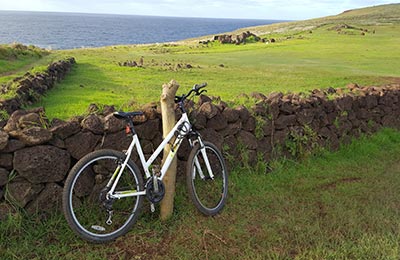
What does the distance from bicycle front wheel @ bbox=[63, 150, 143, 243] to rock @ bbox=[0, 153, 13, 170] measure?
0.79 metres

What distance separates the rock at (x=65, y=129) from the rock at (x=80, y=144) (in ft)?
0.19

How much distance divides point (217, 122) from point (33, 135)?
3064 millimetres

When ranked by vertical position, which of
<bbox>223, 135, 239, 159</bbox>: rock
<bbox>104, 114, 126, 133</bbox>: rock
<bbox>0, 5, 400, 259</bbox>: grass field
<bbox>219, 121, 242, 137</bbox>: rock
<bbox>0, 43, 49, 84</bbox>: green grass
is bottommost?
<bbox>0, 43, 49, 84</bbox>: green grass

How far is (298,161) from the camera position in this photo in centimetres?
830

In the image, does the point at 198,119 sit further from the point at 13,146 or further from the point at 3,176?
the point at 3,176

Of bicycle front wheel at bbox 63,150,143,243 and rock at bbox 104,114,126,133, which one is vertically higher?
rock at bbox 104,114,126,133

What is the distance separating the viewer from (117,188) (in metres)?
5.23

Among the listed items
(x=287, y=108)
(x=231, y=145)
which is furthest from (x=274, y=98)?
(x=231, y=145)

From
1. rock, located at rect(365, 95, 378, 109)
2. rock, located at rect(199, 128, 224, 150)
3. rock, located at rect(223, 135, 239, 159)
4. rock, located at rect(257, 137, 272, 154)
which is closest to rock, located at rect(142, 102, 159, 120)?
rock, located at rect(199, 128, 224, 150)

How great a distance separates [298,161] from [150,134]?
338 cm

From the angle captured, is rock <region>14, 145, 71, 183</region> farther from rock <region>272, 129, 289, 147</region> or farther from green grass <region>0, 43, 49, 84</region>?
green grass <region>0, 43, 49, 84</region>

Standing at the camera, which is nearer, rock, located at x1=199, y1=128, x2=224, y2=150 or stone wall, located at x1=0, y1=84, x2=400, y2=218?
stone wall, located at x1=0, y1=84, x2=400, y2=218

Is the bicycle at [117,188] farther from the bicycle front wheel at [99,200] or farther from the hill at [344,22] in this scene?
the hill at [344,22]

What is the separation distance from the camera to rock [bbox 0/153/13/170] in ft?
16.4
